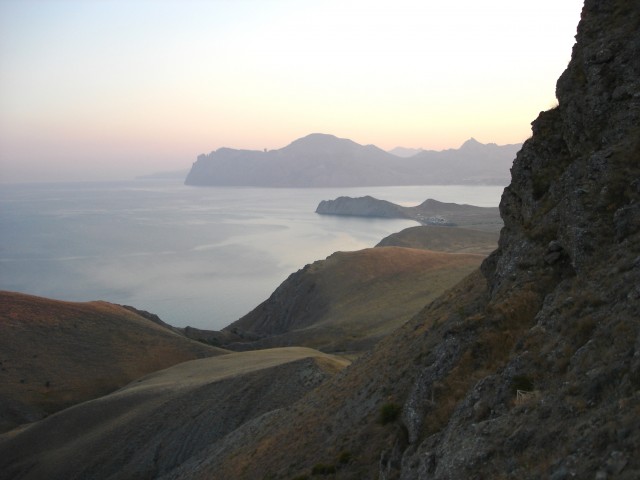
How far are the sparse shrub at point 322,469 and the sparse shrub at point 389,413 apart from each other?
2122 mm

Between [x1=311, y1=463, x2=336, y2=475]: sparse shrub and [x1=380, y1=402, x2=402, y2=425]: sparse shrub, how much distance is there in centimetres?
212

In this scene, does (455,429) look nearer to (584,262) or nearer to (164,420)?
(584,262)

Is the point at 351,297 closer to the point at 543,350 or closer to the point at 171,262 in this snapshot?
the point at 543,350

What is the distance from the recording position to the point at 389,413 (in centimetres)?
1695

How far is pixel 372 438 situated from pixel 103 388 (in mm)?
44640

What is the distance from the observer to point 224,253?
5733 inches

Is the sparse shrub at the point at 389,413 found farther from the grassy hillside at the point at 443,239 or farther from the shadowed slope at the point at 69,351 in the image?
the grassy hillside at the point at 443,239

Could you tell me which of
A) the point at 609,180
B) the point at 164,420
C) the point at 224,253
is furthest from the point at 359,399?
the point at 224,253

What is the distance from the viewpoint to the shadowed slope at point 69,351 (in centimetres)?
5031

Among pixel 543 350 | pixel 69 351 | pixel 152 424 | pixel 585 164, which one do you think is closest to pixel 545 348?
pixel 543 350

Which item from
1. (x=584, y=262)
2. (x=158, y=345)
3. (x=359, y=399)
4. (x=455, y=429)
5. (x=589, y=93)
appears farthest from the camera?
(x=158, y=345)

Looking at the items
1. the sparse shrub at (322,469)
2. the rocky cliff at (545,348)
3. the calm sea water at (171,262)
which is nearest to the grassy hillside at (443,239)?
Answer: the calm sea water at (171,262)

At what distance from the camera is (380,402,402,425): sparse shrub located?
16.8m

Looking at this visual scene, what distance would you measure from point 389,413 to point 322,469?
8.87ft
